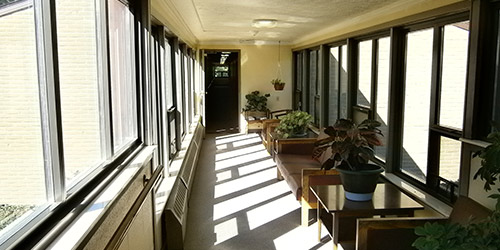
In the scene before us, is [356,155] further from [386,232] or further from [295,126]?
[295,126]

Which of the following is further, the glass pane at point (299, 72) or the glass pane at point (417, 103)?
the glass pane at point (299, 72)

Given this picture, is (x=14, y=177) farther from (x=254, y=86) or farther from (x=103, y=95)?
(x=254, y=86)

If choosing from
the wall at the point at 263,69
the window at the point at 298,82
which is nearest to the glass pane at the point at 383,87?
the window at the point at 298,82

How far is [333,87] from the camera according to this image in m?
6.76

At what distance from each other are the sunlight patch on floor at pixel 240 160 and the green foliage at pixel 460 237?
4.93 m

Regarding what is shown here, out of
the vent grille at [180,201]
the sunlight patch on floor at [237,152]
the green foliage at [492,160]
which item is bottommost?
the sunlight patch on floor at [237,152]

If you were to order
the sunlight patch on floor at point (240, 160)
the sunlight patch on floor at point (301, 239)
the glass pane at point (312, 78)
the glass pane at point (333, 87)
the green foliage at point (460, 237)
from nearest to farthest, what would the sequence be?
the green foliage at point (460, 237), the sunlight patch on floor at point (301, 239), the glass pane at point (333, 87), the sunlight patch on floor at point (240, 160), the glass pane at point (312, 78)

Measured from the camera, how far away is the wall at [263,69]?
31.2 feet

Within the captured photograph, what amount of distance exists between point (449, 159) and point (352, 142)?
0.88m

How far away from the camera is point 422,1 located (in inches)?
134

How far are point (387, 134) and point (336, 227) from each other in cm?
151

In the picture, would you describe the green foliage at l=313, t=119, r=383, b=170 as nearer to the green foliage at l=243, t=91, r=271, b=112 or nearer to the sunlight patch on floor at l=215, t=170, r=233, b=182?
the sunlight patch on floor at l=215, t=170, r=233, b=182

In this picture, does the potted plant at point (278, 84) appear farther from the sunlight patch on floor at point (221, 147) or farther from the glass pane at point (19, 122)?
the glass pane at point (19, 122)

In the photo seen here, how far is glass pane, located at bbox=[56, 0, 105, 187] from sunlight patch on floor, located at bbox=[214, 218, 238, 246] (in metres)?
1.74
